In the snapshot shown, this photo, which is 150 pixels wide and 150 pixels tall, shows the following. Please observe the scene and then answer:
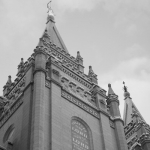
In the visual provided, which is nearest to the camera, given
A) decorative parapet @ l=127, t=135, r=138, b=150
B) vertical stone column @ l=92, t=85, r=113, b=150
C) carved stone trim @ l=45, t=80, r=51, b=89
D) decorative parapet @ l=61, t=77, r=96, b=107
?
vertical stone column @ l=92, t=85, r=113, b=150

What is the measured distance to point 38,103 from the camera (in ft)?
89.1

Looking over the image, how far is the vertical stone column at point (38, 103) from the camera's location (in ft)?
79.7

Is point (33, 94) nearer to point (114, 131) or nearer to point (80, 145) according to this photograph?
point (80, 145)

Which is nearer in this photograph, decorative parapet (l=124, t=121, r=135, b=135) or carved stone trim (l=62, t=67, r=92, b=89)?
carved stone trim (l=62, t=67, r=92, b=89)

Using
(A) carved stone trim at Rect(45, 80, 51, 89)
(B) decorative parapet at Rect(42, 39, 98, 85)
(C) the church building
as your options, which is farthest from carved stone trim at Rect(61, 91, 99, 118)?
(B) decorative parapet at Rect(42, 39, 98, 85)

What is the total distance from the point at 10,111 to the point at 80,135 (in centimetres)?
622

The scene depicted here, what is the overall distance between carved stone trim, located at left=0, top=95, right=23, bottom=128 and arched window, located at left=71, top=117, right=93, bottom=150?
175 inches

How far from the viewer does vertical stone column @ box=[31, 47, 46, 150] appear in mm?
24297

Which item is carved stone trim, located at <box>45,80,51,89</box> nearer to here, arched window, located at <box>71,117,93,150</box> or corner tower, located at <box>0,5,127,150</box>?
corner tower, located at <box>0,5,127,150</box>

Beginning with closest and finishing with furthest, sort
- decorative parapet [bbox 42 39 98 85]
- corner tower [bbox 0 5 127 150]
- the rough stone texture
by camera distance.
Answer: corner tower [bbox 0 5 127 150], the rough stone texture, decorative parapet [bbox 42 39 98 85]

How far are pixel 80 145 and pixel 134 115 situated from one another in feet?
44.3

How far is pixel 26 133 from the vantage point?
25797 millimetres

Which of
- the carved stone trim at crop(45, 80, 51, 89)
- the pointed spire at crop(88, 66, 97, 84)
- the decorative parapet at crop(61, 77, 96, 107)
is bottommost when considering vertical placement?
the carved stone trim at crop(45, 80, 51, 89)

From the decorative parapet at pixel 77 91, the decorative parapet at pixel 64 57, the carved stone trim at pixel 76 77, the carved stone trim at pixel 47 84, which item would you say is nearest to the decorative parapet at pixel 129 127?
the decorative parapet at pixel 64 57
